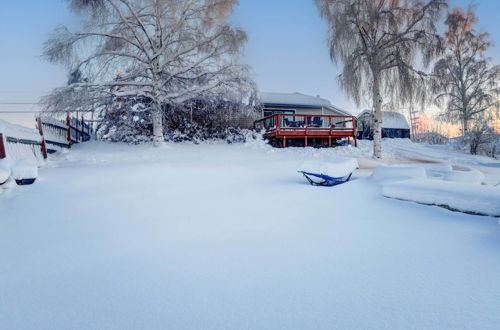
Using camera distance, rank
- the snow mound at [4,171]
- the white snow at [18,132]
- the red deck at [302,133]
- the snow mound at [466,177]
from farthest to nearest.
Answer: the red deck at [302,133], the white snow at [18,132], the snow mound at [466,177], the snow mound at [4,171]

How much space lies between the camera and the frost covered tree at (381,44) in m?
11.5

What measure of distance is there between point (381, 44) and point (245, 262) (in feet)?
42.9

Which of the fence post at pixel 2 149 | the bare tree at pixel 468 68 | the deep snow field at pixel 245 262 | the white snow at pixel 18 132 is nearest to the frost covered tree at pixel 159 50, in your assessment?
the white snow at pixel 18 132

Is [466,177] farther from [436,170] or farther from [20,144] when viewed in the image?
[20,144]

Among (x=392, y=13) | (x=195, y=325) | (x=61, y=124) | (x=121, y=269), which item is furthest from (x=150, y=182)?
(x=392, y=13)

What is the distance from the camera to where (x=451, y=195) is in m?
3.47

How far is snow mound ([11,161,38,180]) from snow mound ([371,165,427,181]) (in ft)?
22.4

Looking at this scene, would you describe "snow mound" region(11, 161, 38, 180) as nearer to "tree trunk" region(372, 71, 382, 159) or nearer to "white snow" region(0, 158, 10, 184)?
"white snow" region(0, 158, 10, 184)

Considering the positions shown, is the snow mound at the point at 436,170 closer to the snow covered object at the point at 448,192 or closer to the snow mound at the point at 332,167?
the snow covered object at the point at 448,192

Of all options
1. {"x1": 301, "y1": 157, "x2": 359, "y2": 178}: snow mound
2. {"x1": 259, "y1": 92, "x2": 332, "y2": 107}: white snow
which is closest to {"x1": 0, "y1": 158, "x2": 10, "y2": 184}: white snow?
{"x1": 301, "y1": 157, "x2": 359, "y2": 178}: snow mound

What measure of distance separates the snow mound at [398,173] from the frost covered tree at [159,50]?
8.47 m

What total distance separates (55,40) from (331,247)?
13.2 m

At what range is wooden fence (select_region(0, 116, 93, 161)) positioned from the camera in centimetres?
610

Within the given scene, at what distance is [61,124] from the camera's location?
1089 cm
